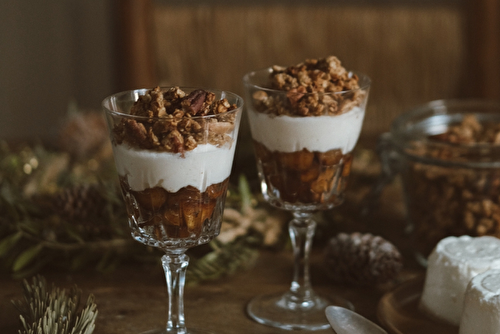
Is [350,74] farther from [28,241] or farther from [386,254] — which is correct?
[28,241]

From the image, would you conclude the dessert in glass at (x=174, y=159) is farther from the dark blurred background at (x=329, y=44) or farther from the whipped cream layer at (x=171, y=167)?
the dark blurred background at (x=329, y=44)

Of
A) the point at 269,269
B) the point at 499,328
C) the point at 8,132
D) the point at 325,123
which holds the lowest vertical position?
the point at 8,132

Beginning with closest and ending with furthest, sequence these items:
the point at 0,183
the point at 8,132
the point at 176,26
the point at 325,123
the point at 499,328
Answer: the point at 499,328, the point at 325,123, the point at 0,183, the point at 176,26, the point at 8,132

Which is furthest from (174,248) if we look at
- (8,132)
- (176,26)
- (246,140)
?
(8,132)

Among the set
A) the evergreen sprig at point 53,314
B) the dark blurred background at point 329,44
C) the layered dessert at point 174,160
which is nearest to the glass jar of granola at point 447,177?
the layered dessert at point 174,160

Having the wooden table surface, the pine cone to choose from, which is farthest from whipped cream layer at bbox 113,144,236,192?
the pine cone

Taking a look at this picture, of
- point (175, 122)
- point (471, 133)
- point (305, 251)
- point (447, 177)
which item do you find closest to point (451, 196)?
point (447, 177)

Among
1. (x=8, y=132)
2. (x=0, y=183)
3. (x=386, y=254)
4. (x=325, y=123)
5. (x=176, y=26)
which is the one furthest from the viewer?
(x=8, y=132)
